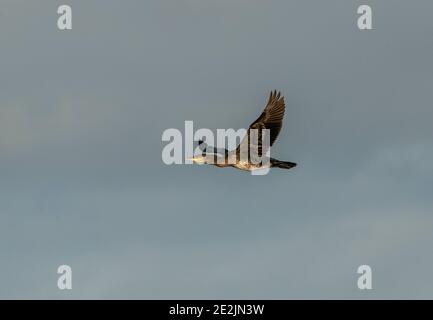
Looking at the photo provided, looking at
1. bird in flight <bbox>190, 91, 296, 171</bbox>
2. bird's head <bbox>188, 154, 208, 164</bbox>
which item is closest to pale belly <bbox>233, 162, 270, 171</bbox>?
bird in flight <bbox>190, 91, 296, 171</bbox>

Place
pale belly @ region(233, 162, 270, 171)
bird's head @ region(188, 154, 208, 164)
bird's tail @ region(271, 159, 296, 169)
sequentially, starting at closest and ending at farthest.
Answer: bird's head @ region(188, 154, 208, 164), pale belly @ region(233, 162, 270, 171), bird's tail @ region(271, 159, 296, 169)

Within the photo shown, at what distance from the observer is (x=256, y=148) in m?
59.3

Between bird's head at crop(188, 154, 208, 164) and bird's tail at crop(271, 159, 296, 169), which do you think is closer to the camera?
bird's head at crop(188, 154, 208, 164)

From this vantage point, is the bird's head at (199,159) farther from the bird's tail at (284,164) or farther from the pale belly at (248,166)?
the bird's tail at (284,164)

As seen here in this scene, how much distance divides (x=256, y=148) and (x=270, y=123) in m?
1.70

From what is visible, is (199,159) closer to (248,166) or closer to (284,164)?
(248,166)

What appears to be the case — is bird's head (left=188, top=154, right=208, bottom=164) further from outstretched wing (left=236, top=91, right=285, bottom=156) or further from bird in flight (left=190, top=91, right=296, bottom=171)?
outstretched wing (left=236, top=91, right=285, bottom=156)

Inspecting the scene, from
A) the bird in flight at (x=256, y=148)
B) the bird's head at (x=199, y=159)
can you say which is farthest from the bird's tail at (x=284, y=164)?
the bird's head at (x=199, y=159)

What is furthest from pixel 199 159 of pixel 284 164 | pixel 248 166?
pixel 284 164

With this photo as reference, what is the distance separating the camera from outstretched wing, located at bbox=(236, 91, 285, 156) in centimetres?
5922

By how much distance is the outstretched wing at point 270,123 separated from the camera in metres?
59.2
